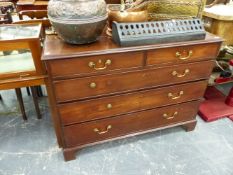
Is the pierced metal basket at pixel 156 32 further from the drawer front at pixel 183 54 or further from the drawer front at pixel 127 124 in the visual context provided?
the drawer front at pixel 127 124

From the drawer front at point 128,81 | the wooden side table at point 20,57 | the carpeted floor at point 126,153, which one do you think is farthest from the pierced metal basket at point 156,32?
the carpeted floor at point 126,153

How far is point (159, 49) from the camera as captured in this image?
1.11 meters

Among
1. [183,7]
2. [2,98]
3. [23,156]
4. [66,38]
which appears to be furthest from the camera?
[2,98]

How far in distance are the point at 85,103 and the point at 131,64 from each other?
35 centimetres

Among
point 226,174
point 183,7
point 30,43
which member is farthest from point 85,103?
point 226,174

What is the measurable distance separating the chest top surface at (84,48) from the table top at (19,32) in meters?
0.12

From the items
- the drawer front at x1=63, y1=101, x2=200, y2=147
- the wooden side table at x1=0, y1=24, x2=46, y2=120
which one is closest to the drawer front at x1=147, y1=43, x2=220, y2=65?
the drawer front at x1=63, y1=101, x2=200, y2=147

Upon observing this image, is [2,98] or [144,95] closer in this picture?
[144,95]

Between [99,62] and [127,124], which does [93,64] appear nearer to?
[99,62]

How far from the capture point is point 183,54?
1201 mm

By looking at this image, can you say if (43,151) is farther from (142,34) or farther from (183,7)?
(183,7)

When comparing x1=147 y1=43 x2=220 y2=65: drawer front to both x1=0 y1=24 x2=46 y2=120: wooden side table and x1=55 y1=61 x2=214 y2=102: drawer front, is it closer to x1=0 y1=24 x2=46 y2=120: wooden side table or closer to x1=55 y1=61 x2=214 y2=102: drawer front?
x1=55 y1=61 x2=214 y2=102: drawer front

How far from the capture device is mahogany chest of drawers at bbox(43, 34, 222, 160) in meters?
1.03

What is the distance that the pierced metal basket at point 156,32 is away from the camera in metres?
1.05
